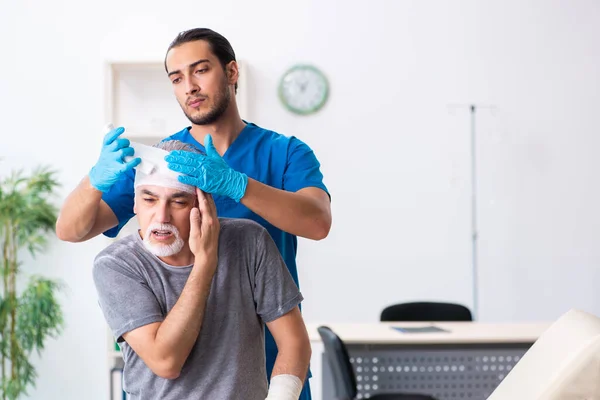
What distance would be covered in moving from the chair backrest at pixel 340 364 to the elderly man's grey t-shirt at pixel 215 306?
4.72ft

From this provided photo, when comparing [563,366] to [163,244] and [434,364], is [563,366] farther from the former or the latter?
[434,364]

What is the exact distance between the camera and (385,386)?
3.10 metres

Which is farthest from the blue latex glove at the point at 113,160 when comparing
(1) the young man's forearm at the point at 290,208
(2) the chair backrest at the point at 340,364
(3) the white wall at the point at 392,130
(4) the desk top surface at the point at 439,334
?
(3) the white wall at the point at 392,130

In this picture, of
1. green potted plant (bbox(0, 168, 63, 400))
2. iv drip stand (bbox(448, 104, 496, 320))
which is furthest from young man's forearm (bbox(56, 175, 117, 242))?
iv drip stand (bbox(448, 104, 496, 320))

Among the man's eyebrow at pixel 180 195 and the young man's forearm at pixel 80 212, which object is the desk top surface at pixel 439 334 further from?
the man's eyebrow at pixel 180 195

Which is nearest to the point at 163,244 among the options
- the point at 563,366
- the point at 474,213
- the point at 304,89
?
the point at 563,366

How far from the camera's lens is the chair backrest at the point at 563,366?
3.84 ft

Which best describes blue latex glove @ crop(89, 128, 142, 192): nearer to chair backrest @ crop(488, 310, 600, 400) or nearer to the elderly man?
the elderly man

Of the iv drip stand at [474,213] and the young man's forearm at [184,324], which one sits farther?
the iv drip stand at [474,213]

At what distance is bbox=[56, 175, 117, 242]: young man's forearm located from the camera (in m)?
1.36

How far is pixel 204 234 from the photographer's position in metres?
1.19

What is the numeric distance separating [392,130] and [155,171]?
9.30 feet

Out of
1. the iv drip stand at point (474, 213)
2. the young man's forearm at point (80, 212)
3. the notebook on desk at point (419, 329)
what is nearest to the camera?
the young man's forearm at point (80, 212)

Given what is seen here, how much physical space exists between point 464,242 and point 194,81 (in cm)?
284
